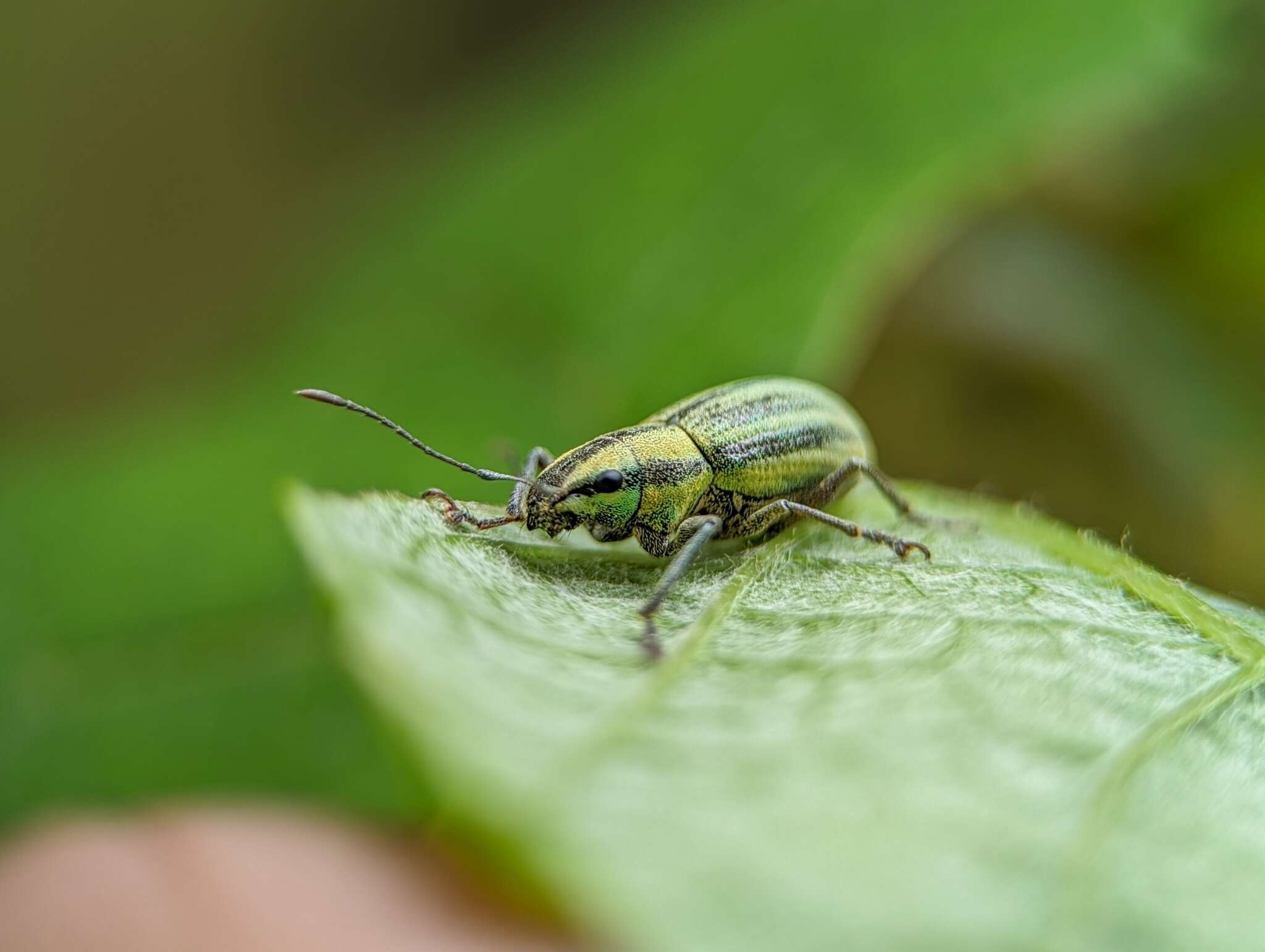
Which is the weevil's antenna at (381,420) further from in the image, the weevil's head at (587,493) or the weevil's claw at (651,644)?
the weevil's claw at (651,644)

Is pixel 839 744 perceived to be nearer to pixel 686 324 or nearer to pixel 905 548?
pixel 905 548

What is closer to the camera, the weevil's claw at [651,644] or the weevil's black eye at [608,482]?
the weevil's claw at [651,644]

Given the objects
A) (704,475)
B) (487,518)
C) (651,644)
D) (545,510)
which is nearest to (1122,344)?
(704,475)

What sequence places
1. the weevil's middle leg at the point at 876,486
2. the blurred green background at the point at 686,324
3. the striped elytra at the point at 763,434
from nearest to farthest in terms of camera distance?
the weevil's middle leg at the point at 876,486, the striped elytra at the point at 763,434, the blurred green background at the point at 686,324

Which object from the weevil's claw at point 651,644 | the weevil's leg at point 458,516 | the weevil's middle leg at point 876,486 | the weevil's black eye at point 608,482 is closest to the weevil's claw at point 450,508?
the weevil's leg at point 458,516

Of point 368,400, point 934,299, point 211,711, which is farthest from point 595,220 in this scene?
point 211,711

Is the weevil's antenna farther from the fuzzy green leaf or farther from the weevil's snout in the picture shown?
the fuzzy green leaf
